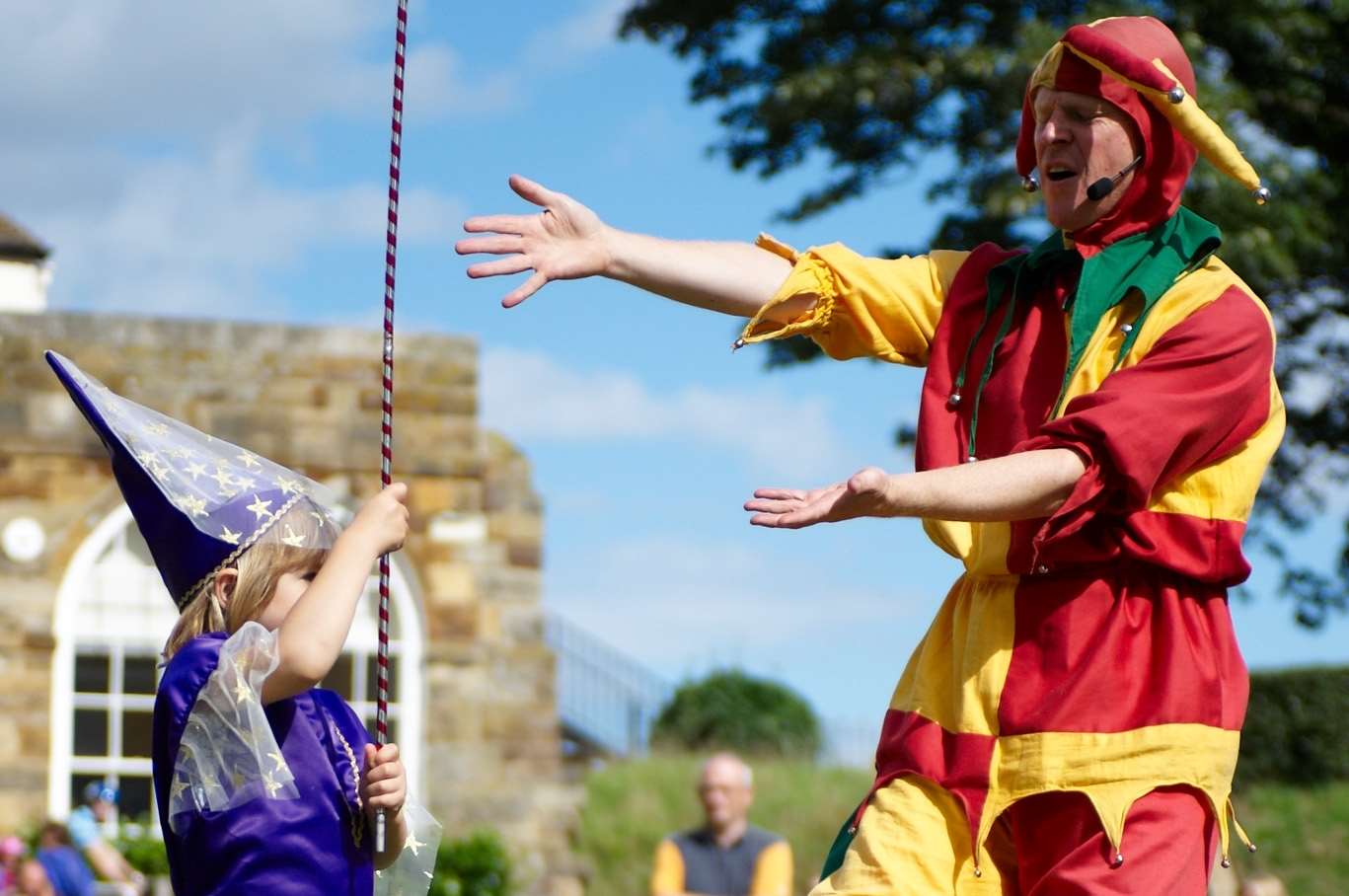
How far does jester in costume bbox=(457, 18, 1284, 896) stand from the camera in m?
3.16

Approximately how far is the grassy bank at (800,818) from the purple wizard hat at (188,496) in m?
10.7

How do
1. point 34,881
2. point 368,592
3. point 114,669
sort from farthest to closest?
point 368,592
point 114,669
point 34,881

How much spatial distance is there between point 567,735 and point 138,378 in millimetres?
5411

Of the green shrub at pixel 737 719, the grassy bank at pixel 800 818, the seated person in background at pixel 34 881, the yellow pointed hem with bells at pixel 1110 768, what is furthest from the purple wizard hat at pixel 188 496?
the green shrub at pixel 737 719

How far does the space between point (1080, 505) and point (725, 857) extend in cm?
507

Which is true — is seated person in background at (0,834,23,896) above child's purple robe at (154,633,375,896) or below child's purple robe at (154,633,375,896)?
below

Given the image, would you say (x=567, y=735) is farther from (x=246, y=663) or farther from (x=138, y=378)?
(x=246, y=663)

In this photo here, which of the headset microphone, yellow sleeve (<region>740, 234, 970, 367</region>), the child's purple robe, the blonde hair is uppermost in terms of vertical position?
the headset microphone

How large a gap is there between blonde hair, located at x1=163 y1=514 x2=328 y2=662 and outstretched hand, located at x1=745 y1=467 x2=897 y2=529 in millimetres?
1086

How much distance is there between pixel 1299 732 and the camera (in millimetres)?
16766

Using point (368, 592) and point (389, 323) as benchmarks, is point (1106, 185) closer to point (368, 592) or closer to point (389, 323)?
point (389, 323)

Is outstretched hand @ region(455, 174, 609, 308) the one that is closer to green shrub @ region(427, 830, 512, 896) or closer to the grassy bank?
green shrub @ region(427, 830, 512, 896)

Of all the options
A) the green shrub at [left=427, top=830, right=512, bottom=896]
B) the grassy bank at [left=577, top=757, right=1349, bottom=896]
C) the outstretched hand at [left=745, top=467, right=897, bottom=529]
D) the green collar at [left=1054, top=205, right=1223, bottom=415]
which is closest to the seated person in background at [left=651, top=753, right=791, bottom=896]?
the green collar at [left=1054, top=205, right=1223, bottom=415]

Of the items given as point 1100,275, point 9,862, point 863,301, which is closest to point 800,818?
point 9,862
